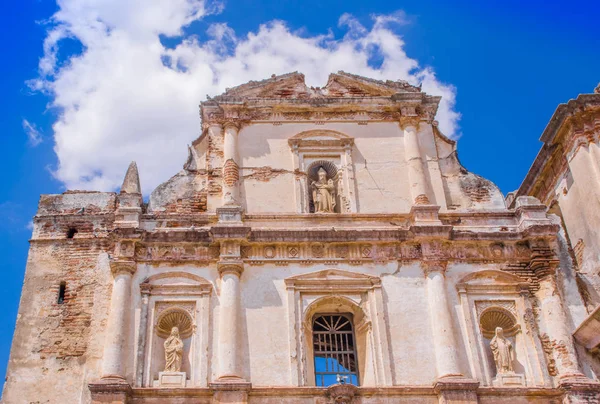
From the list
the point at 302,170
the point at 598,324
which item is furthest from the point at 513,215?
the point at 302,170

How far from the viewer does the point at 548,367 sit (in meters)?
14.4

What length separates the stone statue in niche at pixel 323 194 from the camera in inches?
643

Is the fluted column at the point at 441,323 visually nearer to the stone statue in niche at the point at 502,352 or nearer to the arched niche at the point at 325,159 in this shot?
the stone statue in niche at the point at 502,352

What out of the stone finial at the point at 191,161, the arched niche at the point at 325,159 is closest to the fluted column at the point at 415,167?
the arched niche at the point at 325,159

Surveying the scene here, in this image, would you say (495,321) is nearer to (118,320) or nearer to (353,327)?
(353,327)

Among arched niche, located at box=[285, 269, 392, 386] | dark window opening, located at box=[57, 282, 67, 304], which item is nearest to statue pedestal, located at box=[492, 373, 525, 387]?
arched niche, located at box=[285, 269, 392, 386]

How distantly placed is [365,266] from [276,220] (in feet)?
6.89

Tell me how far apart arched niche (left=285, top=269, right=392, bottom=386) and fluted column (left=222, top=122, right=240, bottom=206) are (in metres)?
2.31

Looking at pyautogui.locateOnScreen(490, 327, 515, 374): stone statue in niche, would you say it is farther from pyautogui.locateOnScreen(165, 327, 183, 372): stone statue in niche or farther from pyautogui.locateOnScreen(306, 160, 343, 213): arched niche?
pyautogui.locateOnScreen(165, 327, 183, 372): stone statue in niche

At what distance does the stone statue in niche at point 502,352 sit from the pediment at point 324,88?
614cm

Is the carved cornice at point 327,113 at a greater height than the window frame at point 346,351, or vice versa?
the carved cornice at point 327,113

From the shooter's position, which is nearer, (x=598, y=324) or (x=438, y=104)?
(x=598, y=324)

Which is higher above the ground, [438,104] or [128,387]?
[438,104]

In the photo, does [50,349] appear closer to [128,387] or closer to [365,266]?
[128,387]
